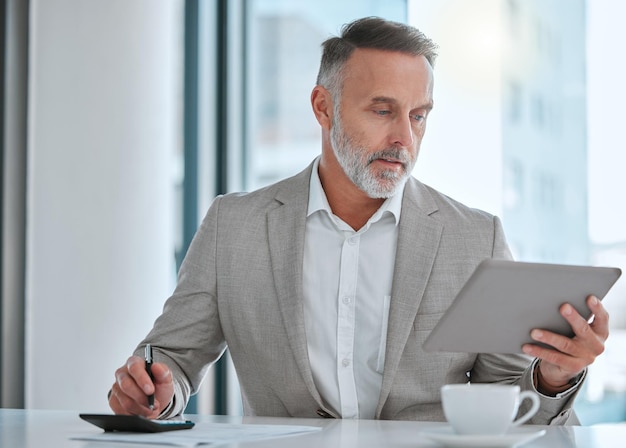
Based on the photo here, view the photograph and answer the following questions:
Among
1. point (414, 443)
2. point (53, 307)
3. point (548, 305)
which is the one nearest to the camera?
point (414, 443)

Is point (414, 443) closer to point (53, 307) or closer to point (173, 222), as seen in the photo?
point (53, 307)

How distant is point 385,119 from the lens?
83.0 inches

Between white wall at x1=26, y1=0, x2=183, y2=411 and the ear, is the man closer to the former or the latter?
the ear

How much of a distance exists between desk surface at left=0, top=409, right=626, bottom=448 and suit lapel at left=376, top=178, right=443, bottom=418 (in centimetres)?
35

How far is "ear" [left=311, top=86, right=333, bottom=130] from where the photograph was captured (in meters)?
2.30

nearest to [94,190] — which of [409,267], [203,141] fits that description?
[203,141]

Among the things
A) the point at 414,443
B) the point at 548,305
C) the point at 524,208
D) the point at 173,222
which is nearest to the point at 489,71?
the point at 524,208

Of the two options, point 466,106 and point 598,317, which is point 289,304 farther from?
point 466,106

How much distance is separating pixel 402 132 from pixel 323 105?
13.2 inches

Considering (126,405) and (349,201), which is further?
(349,201)

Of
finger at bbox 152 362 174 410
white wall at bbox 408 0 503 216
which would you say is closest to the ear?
finger at bbox 152 362 174 410

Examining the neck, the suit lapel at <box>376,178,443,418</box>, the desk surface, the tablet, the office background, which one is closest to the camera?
the desk surface

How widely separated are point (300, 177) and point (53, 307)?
1.19 metres

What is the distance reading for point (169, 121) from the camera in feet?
12.3
